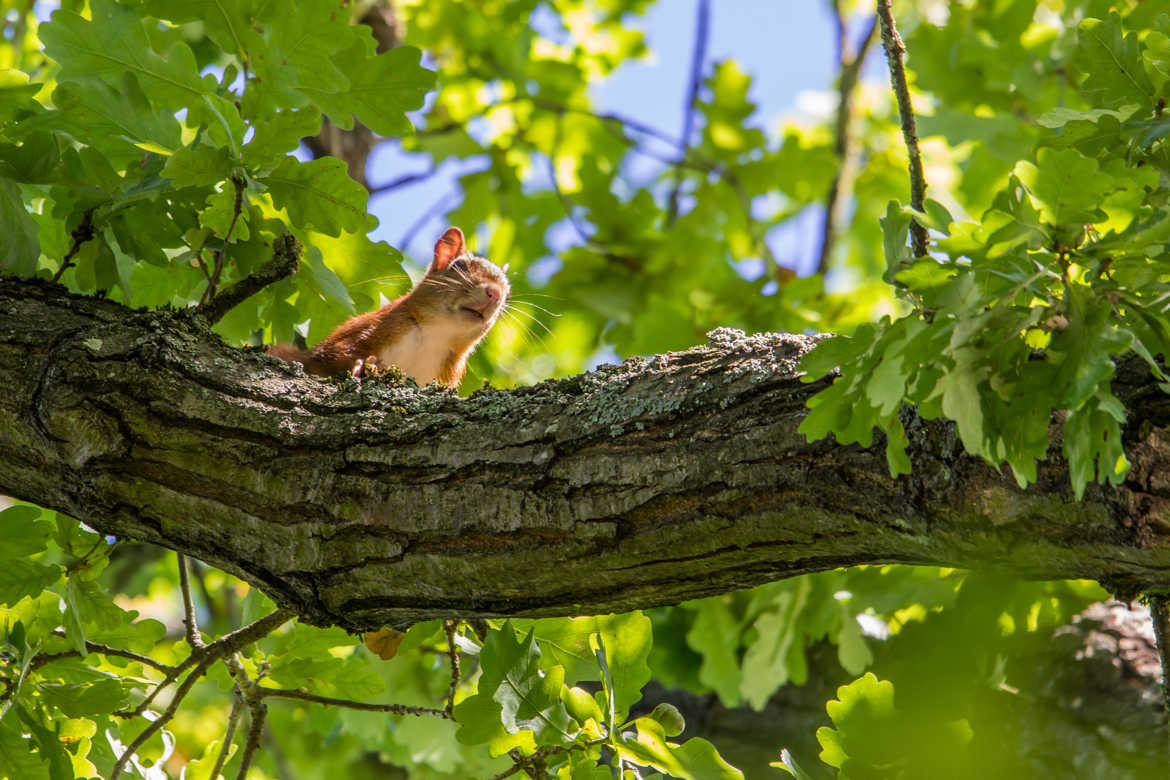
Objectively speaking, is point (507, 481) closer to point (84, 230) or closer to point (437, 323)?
point (84, 230)

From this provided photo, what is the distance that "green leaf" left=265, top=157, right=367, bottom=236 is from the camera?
2.05 m

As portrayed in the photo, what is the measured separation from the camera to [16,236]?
2213mm

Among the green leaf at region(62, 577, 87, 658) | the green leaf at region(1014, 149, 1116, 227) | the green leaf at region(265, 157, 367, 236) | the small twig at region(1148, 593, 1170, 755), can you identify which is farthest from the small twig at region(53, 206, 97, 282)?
the small twig at region(1148, 593, 1170, 755)

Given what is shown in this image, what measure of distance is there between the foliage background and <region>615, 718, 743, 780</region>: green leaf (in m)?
0.01

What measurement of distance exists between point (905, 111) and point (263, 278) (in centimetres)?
127

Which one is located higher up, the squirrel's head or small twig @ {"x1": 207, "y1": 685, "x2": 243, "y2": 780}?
the squirrel's head

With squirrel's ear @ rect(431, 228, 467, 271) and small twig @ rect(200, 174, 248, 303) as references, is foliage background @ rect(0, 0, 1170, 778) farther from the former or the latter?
squirrel's ear @ rect(431, 228, 467, 271)

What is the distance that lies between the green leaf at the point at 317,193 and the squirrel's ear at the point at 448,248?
188 centimetres

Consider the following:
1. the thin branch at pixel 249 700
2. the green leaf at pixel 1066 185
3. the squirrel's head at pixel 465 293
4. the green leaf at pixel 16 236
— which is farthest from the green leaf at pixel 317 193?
the squirrel's head at pixel 465 293

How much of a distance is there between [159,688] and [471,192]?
324cm

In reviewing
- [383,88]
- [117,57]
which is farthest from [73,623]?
[383,88]

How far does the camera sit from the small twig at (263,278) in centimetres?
215

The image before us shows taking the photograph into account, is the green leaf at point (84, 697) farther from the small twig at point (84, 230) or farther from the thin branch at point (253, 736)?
the small twig at point (84, 230)

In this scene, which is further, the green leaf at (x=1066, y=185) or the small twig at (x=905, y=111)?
the small twig at (x=905, y=111)
